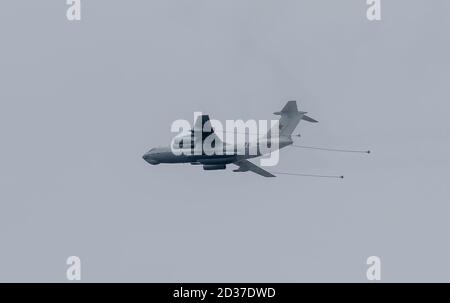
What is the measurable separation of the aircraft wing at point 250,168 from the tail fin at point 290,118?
29.1 feet

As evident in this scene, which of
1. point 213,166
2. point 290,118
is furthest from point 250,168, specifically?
point 290,118

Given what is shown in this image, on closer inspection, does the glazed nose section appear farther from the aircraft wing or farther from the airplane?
the aircraft wing

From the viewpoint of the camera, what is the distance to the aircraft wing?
115062 millimetres

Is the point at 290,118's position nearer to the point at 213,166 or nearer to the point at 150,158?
the point at 213,166

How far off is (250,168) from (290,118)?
10.8 m

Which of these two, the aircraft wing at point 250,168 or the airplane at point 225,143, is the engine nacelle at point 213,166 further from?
the aircraft wing at point 250,168

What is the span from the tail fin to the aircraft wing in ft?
29.1

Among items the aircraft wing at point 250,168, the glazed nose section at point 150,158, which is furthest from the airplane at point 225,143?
the aircraft wing at point 250,168

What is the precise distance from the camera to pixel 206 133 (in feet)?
→ 346

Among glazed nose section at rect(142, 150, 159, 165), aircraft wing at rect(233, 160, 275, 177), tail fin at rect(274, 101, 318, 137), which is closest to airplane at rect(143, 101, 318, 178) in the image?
tail fin at rect(274, 101, 318, 137)
